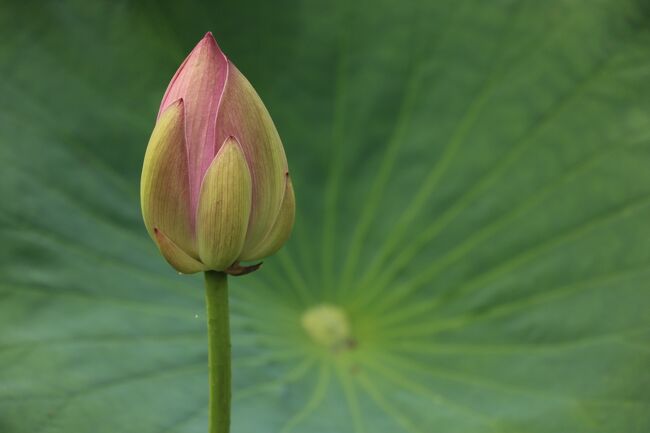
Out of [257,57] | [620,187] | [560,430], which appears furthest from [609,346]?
[257,57]

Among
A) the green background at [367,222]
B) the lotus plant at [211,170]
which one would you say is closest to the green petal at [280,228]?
the lotus plant at [211,170]

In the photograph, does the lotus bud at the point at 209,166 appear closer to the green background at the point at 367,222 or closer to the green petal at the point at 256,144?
the green petal at the point at 256,144

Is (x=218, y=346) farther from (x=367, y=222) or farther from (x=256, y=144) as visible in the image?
(x=367, y=222)

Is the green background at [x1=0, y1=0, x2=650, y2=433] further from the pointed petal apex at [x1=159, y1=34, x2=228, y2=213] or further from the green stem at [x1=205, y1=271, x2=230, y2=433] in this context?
the pointed petal apex at [x1=159, y1=34, x2=228, y2=213]

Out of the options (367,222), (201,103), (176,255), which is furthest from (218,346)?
(367,222)

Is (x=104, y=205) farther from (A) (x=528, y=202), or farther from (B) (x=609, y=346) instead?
(B) (x=609, y=346)

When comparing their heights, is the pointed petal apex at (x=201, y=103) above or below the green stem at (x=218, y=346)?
above

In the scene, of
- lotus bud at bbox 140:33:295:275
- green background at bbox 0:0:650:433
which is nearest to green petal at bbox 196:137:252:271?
lotus bud at bbox 140:33:295:275
